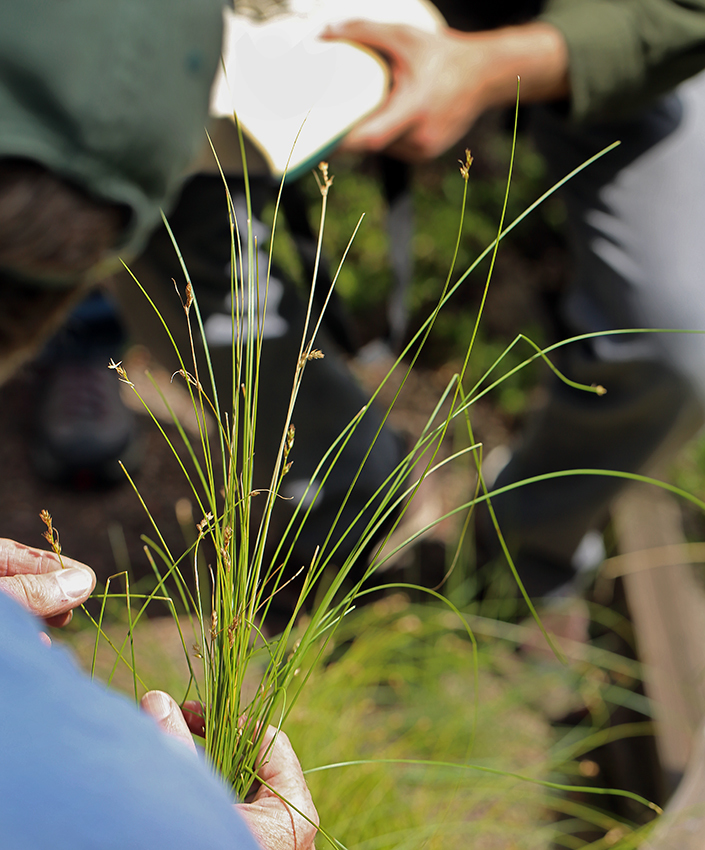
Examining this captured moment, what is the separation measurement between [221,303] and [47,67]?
42 cm

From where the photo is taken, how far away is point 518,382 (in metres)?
2.10

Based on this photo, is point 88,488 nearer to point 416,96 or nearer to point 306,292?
point 306,292

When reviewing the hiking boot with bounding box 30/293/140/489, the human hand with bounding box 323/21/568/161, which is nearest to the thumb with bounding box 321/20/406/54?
the human hand with bounding box 323/21/568/161

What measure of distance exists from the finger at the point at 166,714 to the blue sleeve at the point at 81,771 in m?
0.13

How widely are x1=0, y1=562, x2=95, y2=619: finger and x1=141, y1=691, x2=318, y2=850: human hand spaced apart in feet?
0.23

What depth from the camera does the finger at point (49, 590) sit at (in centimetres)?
36

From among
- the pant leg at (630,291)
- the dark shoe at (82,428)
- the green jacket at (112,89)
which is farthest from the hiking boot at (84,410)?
the pant leg at (630,291)

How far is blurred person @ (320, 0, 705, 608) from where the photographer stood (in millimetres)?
1021

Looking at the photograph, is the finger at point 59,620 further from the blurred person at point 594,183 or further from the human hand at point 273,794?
the blurred person at point 594,183

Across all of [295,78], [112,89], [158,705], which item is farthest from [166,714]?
[295,78]

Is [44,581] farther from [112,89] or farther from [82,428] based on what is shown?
[82,428]

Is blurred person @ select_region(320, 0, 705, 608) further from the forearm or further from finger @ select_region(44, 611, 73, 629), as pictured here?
finger @ select_region(44, 611, 73, 629)

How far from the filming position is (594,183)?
4.04 feet

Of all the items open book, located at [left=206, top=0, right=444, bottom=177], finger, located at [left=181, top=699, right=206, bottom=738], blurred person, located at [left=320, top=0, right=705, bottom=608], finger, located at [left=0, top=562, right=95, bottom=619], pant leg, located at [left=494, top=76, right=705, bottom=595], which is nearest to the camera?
finger, located at [left=0, top=562, right=95, bottom=619]
